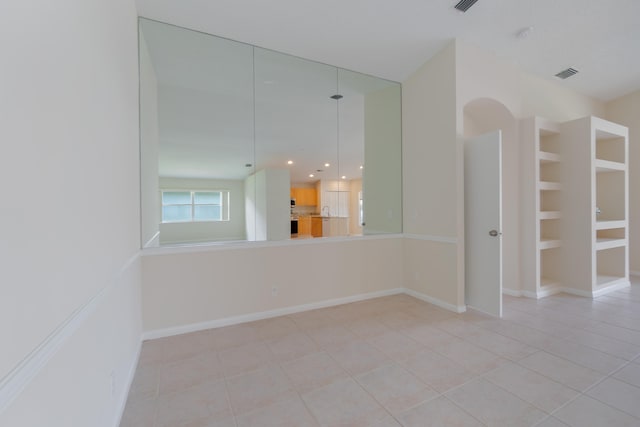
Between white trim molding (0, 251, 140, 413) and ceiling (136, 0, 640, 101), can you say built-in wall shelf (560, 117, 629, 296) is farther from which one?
white trim molding (0, 251, 140, 413)

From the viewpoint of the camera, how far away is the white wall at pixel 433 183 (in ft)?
11.2

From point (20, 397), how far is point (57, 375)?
27 centimetres

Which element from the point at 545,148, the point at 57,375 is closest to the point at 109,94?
the point at 57,375

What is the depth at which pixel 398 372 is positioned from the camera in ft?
7.28

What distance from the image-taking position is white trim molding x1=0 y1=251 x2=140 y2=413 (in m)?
0.71

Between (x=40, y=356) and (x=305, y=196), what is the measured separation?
3.15m

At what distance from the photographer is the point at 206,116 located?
320 centimetres

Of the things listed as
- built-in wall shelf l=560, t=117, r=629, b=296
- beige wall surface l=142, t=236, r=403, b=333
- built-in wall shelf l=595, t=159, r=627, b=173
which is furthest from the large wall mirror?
built-in wall shelf l=595, t=159, r=627, b=173

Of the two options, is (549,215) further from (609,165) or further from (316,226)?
(316,226)

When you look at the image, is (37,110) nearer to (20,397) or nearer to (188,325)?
(20,397)

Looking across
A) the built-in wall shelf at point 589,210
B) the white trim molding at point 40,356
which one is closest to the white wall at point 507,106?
the built-in wall shelf at point 589,210

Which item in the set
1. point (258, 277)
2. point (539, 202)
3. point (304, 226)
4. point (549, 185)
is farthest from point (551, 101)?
point (258, 277)

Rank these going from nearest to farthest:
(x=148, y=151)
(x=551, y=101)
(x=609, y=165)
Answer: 1. (x=148, y=151)
2. (x=609, y=165)
3. (x=551, y=101)

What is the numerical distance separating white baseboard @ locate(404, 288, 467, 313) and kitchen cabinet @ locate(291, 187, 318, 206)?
189 cm
